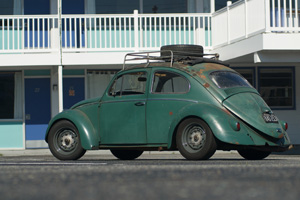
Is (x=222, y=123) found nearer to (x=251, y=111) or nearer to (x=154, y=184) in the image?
(x=251, y=111)

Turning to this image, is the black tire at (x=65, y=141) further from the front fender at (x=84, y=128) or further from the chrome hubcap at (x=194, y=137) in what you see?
the chrome hubcap at (x=194, y=137)

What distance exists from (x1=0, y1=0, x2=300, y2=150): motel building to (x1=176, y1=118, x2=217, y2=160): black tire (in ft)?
31.0

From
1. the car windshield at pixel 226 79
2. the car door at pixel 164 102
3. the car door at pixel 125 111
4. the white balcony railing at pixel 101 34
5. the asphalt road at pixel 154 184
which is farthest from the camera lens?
the white balcony railing at pixel 101 34

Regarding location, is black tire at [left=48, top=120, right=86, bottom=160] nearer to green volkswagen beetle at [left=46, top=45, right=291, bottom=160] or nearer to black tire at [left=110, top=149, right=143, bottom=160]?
green volkswagen beetle at [left=46, top=45, right=291, bottom=160]

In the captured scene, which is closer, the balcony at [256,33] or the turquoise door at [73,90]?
the balcony at [256,33]

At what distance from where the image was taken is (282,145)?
10.5 meters

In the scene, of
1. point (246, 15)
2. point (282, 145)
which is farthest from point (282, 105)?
point (282, 145)

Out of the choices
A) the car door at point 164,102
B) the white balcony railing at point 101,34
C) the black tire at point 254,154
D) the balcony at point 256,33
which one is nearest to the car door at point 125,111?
the car door at point 164,102

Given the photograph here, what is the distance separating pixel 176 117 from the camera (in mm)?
10328

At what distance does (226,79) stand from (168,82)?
95 cm

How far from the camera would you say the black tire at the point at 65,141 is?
1126 centimetres

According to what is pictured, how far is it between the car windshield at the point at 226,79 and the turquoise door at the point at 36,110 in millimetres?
10855

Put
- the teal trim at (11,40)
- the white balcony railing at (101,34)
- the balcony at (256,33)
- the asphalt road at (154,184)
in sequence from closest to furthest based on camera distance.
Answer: the asphalt road at (154,184)
the balcony at (256,33)
the white balcony railing at (101,34)
the teal trim at (11,40)

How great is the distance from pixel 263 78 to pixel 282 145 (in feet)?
35.6
